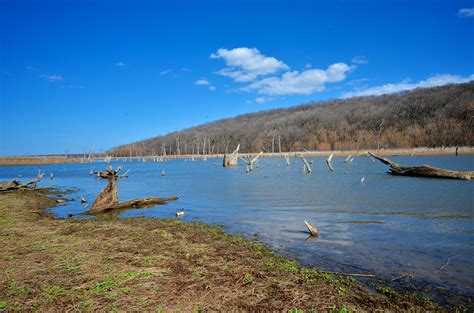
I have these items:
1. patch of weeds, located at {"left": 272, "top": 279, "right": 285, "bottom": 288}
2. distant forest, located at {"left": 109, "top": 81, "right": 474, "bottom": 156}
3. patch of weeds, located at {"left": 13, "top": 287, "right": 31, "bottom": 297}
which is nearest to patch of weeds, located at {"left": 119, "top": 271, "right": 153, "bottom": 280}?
patch of weeds, located at {"left": 13, "top": 287, "right": 31, "bottom": 297}

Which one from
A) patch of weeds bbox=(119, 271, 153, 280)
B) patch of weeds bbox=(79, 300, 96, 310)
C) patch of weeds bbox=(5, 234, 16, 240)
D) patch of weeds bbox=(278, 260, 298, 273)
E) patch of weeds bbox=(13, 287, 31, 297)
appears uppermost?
patch of weeds bbox=(5, 234, 16, 240)

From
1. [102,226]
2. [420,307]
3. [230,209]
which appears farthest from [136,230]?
[420,307]

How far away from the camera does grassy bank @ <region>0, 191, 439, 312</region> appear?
554 cm

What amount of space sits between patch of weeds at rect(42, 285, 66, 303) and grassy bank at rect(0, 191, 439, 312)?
0.7 inches

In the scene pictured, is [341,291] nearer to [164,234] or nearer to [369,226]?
[164,234]

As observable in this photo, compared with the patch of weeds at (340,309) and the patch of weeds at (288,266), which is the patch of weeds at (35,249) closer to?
the patch of weeds at (288,266)

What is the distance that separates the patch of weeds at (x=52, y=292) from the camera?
5.62 m

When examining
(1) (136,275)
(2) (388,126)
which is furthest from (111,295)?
(2) (388,126)

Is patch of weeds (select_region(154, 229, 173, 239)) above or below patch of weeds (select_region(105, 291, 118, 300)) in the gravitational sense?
below

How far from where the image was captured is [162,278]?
6625mm

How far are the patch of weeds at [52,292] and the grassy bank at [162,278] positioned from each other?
0.7 inches

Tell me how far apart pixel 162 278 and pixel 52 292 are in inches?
80.4

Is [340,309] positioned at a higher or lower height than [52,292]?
lower

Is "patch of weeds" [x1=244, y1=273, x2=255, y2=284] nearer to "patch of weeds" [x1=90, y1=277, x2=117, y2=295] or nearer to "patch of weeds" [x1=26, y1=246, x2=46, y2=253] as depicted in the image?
"patch of weeds" [x1=90, y1=277, x2=117, y2=295]
